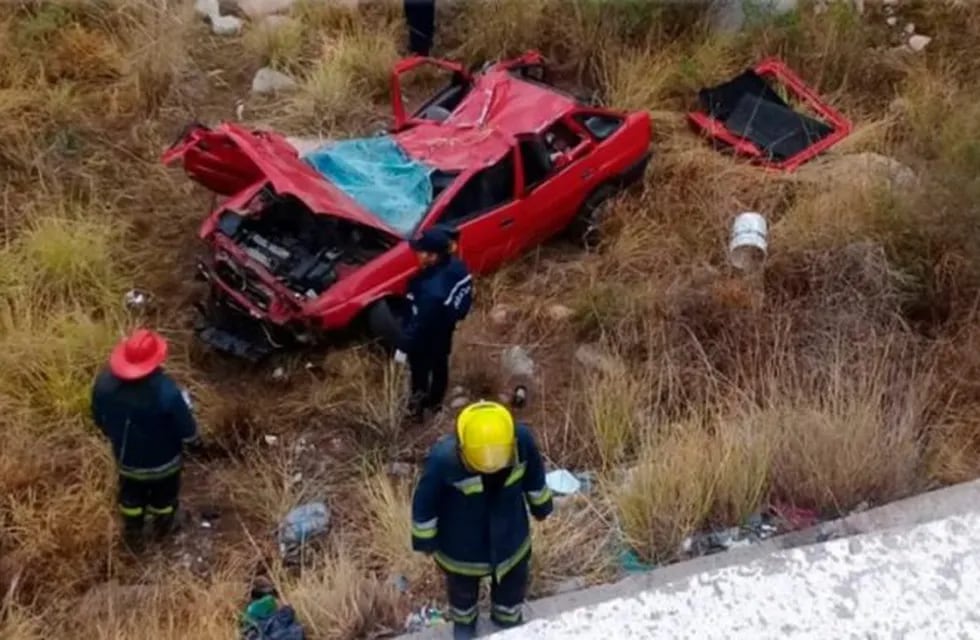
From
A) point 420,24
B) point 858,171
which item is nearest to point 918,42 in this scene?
point 858,171

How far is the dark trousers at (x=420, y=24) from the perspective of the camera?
9930 millimetres

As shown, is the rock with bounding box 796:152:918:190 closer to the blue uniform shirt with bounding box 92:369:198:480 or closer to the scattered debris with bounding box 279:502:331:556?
the scattered debris with bounding box 279:502:331:556

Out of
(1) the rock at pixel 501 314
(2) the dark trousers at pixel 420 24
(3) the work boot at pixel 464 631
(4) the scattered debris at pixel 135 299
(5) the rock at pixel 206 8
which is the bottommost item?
(4) the scattered debris at pixel 135 299

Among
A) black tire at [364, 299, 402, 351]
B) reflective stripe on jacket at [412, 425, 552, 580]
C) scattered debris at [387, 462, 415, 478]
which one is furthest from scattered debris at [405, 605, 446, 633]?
black tire at [364, 299, 402, 351]

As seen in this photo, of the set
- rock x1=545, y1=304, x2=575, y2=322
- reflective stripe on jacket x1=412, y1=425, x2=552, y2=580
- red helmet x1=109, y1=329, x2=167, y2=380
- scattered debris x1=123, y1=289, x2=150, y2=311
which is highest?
reflective stripe on jacket x1=412, y1=425, x2=552, y2=580

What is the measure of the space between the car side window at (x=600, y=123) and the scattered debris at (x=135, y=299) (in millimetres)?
2785

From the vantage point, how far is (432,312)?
22.4 ft

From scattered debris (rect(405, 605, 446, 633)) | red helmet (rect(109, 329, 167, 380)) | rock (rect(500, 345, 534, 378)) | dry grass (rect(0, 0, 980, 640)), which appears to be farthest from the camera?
rock (rect(500, 345, 534, 378))

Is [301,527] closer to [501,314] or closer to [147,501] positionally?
[147,501]

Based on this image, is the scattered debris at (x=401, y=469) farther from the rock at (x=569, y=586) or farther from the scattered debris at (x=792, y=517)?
the scattered debris at (x=792, y=517)

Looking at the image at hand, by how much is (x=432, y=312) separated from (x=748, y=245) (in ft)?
7.14

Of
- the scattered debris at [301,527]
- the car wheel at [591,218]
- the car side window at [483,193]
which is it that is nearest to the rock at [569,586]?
the scattered debris at [301,527]

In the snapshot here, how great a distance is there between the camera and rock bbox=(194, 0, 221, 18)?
34.6 ft

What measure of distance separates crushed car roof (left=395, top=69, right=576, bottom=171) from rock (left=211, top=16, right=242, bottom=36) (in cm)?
243
